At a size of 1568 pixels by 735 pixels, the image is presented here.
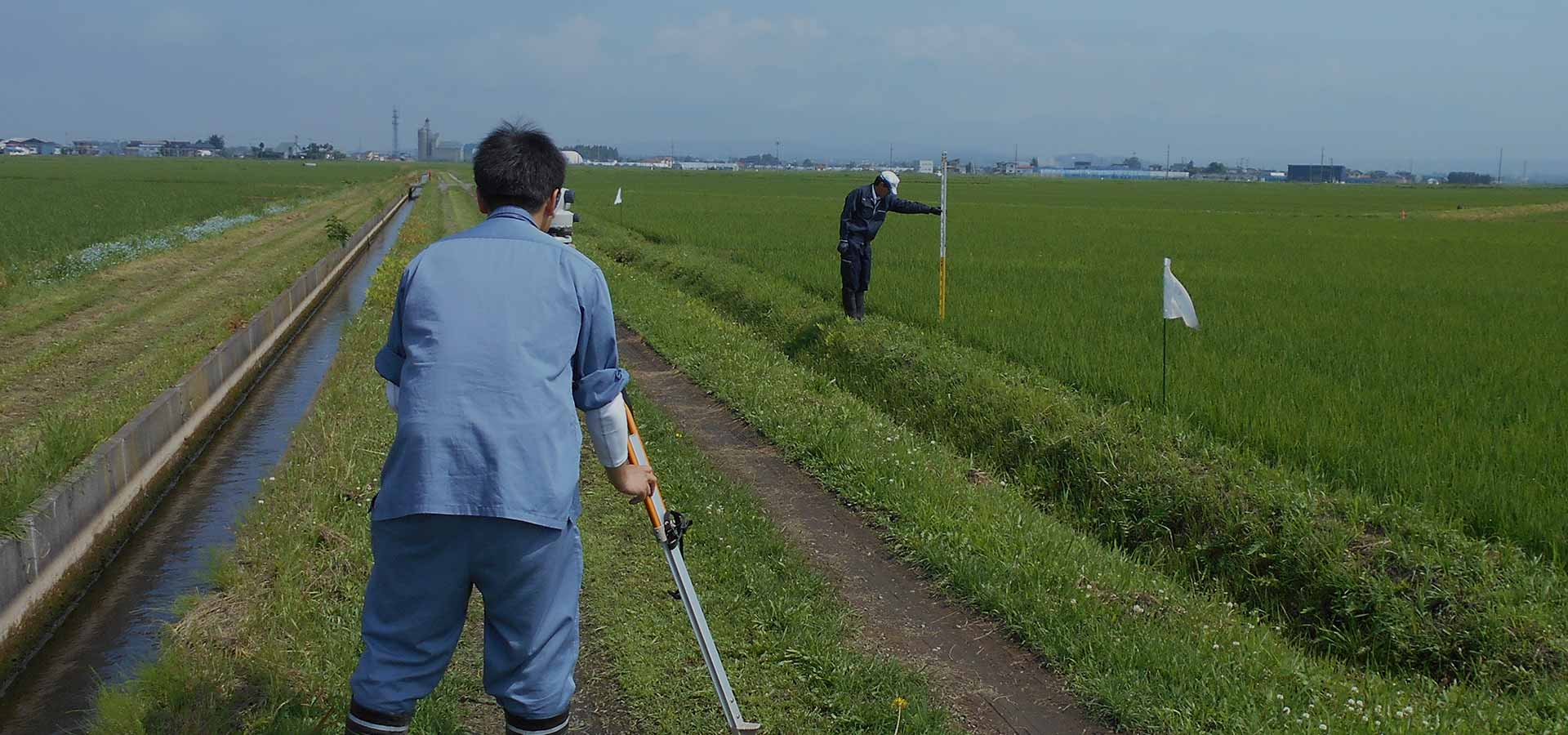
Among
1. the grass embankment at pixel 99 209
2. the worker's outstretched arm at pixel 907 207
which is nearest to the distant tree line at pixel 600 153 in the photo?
the grass embankment at pixel 99 209

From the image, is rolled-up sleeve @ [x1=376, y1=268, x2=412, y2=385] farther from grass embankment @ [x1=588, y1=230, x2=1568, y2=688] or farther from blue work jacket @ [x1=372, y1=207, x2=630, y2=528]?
grass embankment @ [x1=588, y1=230, x2=1568, y2=688]

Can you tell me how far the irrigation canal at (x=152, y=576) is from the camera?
14.6 ft

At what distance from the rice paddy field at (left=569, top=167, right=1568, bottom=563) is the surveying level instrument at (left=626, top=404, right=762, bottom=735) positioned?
356 cm

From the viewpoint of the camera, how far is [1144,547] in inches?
232

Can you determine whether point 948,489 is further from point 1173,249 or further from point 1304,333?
point 1173,249

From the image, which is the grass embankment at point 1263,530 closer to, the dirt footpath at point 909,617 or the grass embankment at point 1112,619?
the grass embankment at point 1112,619

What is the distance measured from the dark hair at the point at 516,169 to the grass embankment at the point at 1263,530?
3.56m

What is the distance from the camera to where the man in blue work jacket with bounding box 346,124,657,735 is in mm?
2523

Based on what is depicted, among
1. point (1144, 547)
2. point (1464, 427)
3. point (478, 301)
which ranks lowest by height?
point (1144, 547)

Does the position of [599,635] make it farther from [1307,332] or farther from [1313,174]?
[1313,174]

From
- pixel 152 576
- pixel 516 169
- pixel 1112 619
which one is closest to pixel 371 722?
pixel 516 169

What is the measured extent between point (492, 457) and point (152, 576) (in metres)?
4.20

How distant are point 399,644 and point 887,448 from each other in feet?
15.5

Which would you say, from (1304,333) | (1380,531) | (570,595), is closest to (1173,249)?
(1304,333)
